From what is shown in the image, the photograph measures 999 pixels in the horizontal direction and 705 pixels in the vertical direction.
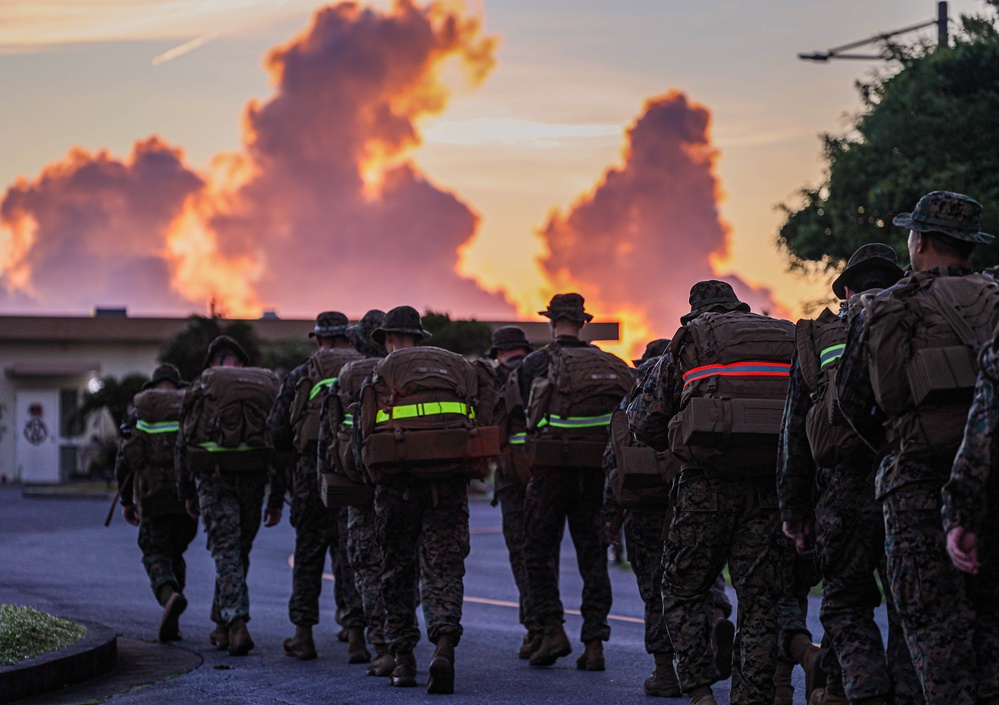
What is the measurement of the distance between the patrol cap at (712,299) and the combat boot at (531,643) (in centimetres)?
320

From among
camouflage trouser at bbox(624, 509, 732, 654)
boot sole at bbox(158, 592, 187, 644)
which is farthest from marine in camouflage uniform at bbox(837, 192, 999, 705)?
boot sole at bbox(158, 592, 187, 644)

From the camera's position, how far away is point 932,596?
5.34 metres

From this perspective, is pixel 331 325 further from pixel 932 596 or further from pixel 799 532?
pixel 932 596

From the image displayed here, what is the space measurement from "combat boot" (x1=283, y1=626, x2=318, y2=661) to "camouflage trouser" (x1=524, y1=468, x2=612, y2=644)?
1.56 metres

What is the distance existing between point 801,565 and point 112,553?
14062 mm

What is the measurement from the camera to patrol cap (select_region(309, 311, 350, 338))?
451 inches

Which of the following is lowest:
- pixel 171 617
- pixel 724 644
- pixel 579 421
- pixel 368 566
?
pixel 171 617

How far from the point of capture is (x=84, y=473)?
53.3 metres

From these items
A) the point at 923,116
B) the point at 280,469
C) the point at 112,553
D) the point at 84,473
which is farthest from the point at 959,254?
the point at 84,473

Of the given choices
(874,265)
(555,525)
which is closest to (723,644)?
(874,265)

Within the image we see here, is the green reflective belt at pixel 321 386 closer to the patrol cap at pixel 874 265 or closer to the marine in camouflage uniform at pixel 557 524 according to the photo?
the marine in camouflage uniform at pixel 557 524

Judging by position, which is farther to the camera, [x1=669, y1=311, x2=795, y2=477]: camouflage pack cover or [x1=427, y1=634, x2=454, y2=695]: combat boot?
[x1=427, y1=634, x2=454, y2=695]: combat boot

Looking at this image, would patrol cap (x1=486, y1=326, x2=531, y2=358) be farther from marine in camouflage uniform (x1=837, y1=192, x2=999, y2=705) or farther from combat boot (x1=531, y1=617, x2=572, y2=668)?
marine in camouflage uniform (x1=837, y1=192, x2=999, y2=705)

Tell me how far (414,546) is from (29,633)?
241cm
